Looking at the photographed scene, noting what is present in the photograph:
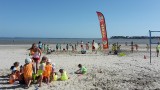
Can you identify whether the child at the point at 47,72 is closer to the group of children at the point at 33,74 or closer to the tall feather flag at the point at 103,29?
the group of children at the point at 33,74

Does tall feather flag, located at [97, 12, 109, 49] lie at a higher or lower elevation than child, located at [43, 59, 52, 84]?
higher

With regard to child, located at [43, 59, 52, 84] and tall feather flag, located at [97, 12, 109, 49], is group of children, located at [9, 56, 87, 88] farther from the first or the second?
tall feather flag, located at [97, 12, 109, 49]

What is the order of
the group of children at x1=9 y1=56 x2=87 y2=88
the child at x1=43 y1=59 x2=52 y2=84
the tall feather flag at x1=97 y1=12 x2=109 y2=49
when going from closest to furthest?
the group of children at x1=9 y1=56 x2=87 y2=88, the child at x1=43 y1=59 x2=52 y2=84, the tall feather flag at x1=97 y1=12 x2=109 y2=49

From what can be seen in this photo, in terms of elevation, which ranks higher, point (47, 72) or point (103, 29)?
point (103, 29)

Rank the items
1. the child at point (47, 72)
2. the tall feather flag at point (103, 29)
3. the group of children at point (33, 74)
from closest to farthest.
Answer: the group of children at point (33, 74)
the child at point (47, 72)
the tall feather flag at point (103, 29)

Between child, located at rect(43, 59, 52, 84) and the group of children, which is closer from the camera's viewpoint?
the group of children

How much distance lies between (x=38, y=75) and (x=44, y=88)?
1.98ft

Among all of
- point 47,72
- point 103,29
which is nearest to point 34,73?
point 47,72

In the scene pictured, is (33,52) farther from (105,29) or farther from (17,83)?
(105,29)

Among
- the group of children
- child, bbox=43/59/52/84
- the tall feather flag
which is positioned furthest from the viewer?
the tall feather flag

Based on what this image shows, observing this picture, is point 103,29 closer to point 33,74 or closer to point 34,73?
point 34,73

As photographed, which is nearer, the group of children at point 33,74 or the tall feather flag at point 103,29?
the group of children at point 33,74

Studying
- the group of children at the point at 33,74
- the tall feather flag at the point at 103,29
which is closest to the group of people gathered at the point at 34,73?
the group of children at the point at 33,74

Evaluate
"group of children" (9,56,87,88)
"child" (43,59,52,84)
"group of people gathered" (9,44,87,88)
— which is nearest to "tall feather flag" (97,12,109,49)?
"group of people gathered" (9,44,87,88)
